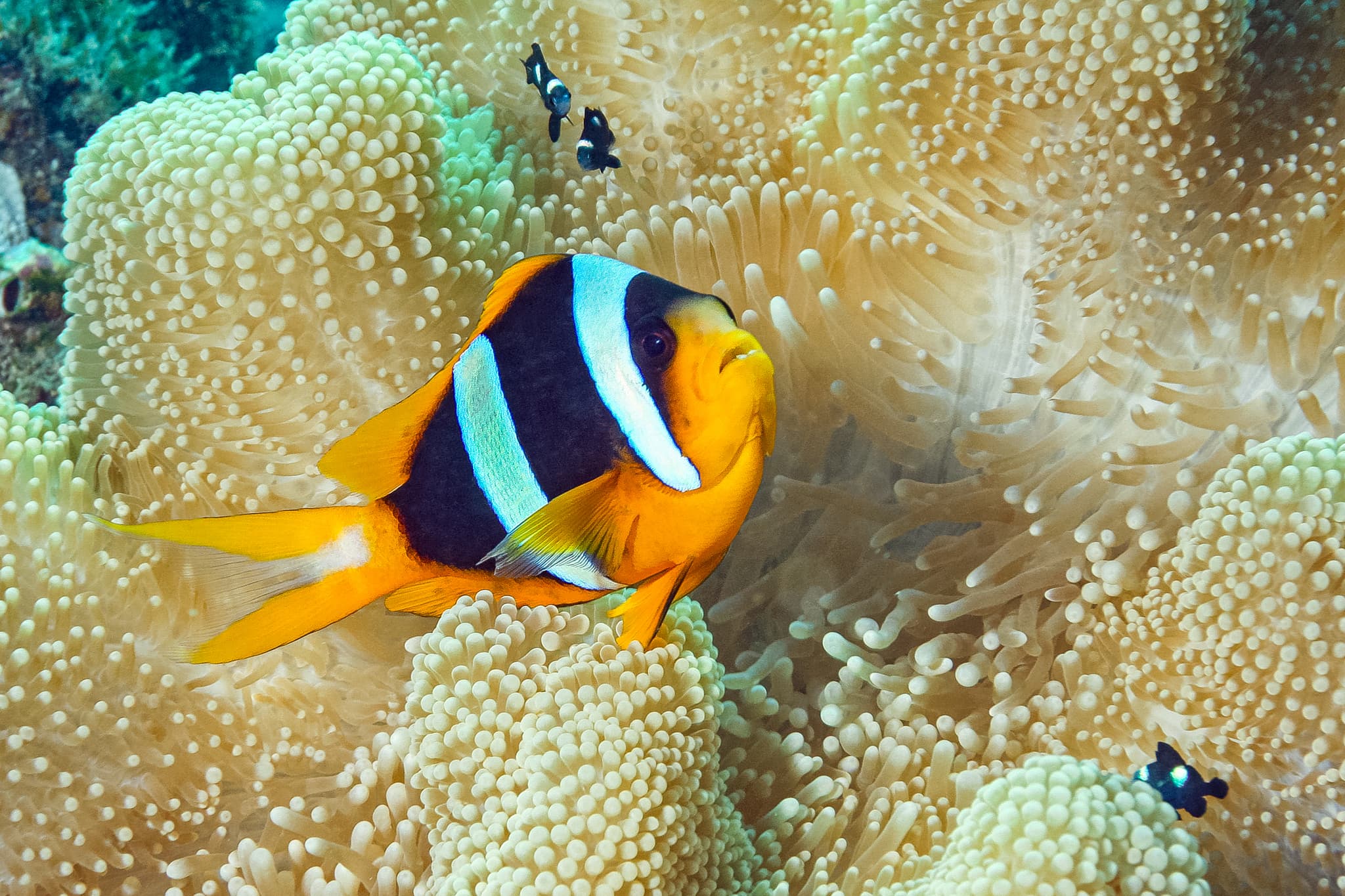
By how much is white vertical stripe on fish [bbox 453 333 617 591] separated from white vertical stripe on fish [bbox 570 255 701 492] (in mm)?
84

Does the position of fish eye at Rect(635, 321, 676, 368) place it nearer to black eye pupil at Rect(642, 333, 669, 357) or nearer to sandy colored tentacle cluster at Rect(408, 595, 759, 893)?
black eye pupil at Rect(642, 333, 669, 357)

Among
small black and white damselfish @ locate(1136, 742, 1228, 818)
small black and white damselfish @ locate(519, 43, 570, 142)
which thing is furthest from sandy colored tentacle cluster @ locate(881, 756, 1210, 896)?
small black and white damselfish @ locate(519, 43, 570, 142)

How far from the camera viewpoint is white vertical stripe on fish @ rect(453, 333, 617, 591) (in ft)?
2.50

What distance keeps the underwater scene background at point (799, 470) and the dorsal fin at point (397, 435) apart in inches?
7.5

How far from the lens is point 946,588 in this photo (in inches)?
44.9

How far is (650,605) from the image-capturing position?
2.73 feet

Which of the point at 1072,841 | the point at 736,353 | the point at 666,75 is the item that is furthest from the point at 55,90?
the point at 1072,841

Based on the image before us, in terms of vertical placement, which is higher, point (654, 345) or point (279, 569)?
Answer: point (654, 345)

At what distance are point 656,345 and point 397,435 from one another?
241 mm

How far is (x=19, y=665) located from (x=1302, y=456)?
128 cm

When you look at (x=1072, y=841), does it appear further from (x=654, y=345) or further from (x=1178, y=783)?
(x=654, y=345)

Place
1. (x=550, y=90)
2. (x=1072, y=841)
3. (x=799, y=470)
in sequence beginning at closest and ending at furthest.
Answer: (x=1072, y=841) → (x=799, y=470) → (x=550, y=90)

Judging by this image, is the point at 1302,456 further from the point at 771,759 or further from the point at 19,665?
the point at 19,665

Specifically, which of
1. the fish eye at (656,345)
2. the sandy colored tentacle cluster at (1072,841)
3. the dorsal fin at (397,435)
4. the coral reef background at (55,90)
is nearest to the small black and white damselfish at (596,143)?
the dorsal fin at (397,435)
